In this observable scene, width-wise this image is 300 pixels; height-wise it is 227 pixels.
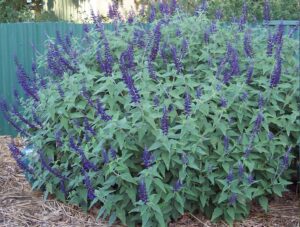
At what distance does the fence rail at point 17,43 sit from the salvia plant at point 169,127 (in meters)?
3.32

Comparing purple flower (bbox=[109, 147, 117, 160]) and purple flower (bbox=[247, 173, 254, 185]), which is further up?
purple flower (bbox=[109, 147, 117, 160])

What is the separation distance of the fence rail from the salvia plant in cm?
332

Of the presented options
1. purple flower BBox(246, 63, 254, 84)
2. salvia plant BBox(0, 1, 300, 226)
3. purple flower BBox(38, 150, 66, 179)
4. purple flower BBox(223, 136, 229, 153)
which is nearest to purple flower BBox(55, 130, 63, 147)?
salvia plant BBox(0, 1, 300, 226)

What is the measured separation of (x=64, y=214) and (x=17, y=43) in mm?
4318

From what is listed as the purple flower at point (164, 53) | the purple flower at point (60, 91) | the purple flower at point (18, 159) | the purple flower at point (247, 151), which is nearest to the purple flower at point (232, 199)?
the purple flower at point (247, 151)

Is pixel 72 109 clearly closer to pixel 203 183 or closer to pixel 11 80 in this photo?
pixel 203 183

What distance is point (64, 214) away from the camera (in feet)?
13.5

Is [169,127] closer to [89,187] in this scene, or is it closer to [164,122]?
[164,122]

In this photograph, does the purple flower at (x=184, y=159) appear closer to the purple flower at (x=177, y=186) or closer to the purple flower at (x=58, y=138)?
the purple flower at (x=177, y=186)

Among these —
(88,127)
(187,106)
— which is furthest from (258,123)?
(88,127)

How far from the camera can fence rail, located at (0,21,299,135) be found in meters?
7.65

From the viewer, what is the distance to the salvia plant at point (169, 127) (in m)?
3.54

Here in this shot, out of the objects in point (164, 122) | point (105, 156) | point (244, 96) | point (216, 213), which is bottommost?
point (216, 213)

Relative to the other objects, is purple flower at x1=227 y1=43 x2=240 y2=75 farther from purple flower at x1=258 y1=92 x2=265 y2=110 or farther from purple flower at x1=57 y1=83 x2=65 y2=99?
purple flower at x1=57 y1=83 x2=65 y2=99
